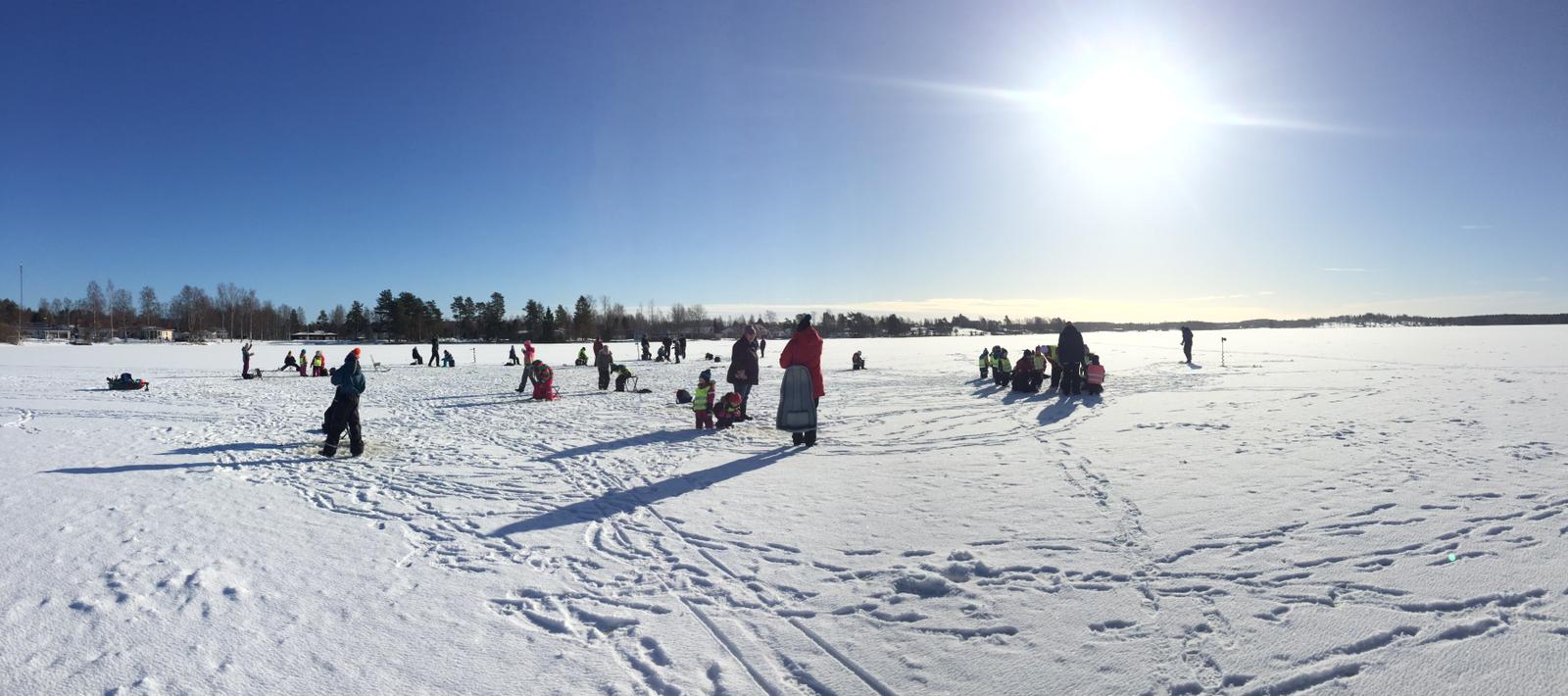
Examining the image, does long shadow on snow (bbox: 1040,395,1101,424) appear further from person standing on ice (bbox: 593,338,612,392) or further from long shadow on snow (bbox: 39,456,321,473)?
person standing on ice (bbox: 593,338,612,392)

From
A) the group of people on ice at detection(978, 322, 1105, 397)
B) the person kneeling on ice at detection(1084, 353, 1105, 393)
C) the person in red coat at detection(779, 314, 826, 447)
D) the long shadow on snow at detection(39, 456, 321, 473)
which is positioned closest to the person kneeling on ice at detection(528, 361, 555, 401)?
the long shadow on snow at detection(39, 456, 321, 473)

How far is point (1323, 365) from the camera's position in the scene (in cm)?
2428

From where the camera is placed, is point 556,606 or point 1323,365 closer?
point 556,606

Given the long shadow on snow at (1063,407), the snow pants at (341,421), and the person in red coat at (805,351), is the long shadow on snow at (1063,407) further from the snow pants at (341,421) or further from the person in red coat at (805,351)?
the snow pants at (341,421)

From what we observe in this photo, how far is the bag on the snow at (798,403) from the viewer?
8.93 metres

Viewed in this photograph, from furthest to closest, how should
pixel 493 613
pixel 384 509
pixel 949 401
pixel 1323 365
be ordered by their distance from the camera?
1. pixel 1323 365
2. pixel 949 401
3. pixel 384 509
4. pixel 493 613

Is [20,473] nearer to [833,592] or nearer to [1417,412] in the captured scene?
[833,592]

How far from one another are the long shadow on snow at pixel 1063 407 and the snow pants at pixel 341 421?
32.6 ft

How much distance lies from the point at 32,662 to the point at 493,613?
1946 millimetres

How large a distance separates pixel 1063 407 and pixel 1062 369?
2.48m

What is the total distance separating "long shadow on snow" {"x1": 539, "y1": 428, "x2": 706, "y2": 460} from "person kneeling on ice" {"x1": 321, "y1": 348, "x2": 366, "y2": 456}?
2.40m

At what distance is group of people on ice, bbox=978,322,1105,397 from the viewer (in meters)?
14.8

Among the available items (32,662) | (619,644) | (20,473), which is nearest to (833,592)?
(619,644)

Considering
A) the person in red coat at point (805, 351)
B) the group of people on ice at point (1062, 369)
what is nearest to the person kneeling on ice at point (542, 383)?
the person in red coat at point (805, 351)
